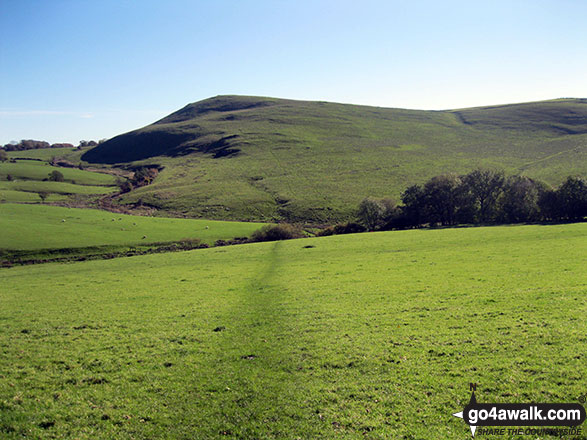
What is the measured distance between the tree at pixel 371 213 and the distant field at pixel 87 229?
23777 millimetres

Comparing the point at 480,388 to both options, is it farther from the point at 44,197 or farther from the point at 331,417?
the point at 44,197

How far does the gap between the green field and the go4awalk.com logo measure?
324 millimetres

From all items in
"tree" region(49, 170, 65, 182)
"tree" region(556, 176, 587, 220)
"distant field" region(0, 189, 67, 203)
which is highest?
"tree" region(49, 170, 65, 182)

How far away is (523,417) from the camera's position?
10117mm

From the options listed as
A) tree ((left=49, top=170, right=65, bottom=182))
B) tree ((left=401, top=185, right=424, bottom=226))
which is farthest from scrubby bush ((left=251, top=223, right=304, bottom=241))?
tree ((left=49, top=170, right=65, bottom=182))

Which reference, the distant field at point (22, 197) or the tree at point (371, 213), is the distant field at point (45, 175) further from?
the tree at point (371, 213)

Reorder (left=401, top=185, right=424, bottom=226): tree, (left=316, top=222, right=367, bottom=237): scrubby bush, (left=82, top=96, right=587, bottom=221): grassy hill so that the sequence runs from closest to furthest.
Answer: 1. (left=316, top=222, right=367, bottom=237): scrubby bush
2. (left=401, top=185, right=424, bottom=226): tree
3. (left=82, top=96, right=587, bottom=221): grassy hill

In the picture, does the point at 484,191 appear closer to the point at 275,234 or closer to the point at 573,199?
the point at 573,199

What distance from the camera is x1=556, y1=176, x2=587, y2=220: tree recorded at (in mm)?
64688

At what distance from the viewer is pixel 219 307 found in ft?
76.4

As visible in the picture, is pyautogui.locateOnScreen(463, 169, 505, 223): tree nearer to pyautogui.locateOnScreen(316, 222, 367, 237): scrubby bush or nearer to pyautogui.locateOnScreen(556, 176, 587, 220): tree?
pyautogui.locateOnScreen(556, 176, 587, 220): tree

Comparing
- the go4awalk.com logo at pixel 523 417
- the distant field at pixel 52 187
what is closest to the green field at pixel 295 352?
the go4awalk.com logo at pixel 523 417

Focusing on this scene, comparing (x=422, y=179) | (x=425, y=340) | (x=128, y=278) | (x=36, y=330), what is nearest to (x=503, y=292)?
(x=425, y=340)

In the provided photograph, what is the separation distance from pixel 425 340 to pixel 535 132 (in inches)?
7597
